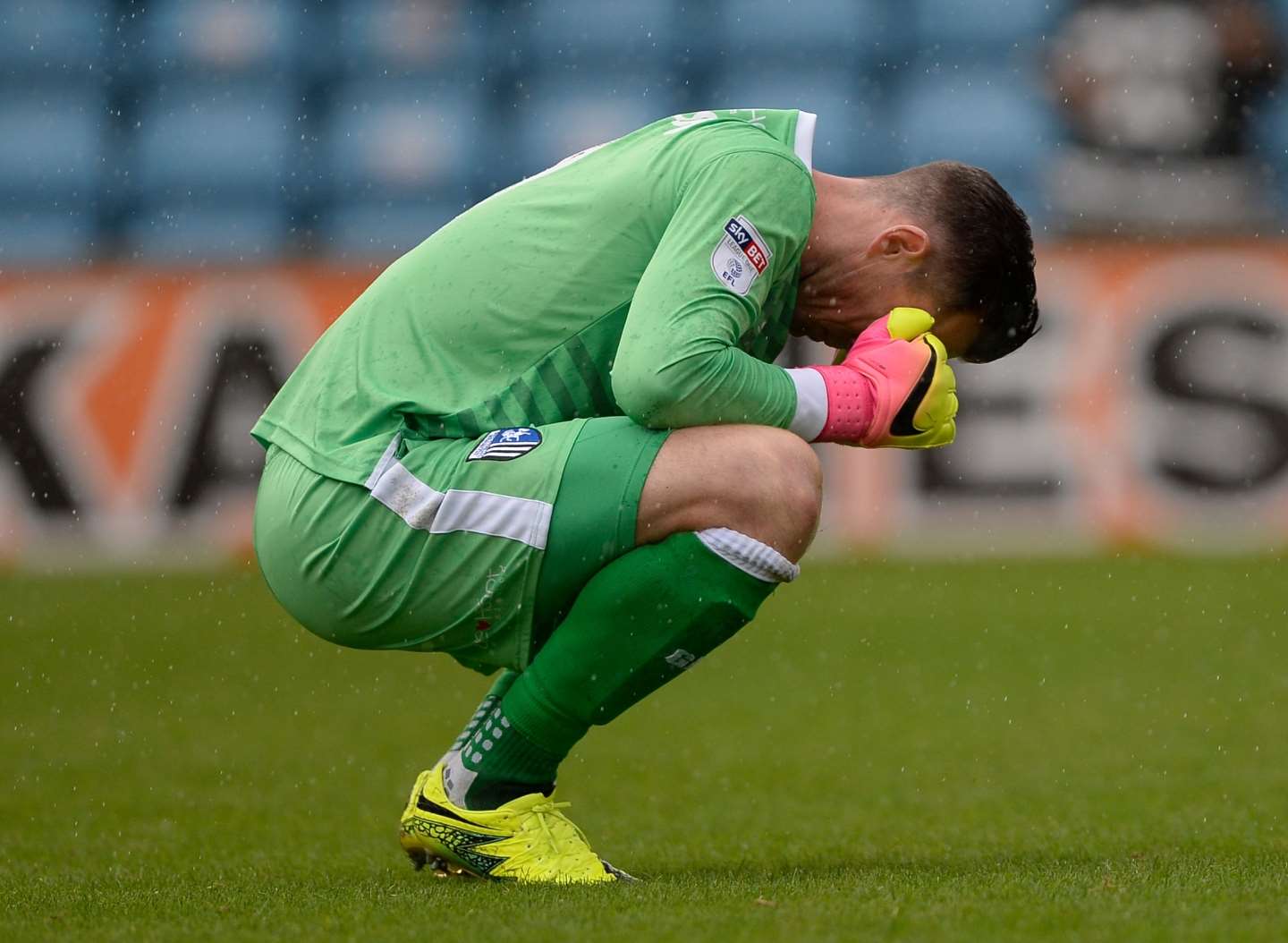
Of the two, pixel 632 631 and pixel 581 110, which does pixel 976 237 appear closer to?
pixel 632 631

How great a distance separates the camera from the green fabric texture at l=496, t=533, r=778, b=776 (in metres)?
2.67

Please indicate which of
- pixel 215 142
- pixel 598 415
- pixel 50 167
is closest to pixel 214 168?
pixel 215 142

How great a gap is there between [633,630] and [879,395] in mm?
498

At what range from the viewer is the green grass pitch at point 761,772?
2.41m

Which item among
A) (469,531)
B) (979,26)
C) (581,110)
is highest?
(469,531)

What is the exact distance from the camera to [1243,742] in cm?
414

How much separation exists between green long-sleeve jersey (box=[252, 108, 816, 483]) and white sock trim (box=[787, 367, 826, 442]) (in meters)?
0.02

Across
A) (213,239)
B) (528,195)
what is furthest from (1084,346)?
(528,195)

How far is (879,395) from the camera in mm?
2730

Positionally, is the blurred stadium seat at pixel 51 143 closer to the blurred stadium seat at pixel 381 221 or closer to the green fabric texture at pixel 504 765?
the blurred stadium seat at pixel 381 221

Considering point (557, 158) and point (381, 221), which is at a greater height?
point (557, 158)

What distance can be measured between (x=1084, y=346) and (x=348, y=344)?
5.85 m

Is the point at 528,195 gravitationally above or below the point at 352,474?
above

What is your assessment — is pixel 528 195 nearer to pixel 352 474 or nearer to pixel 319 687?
pixel 352 474
